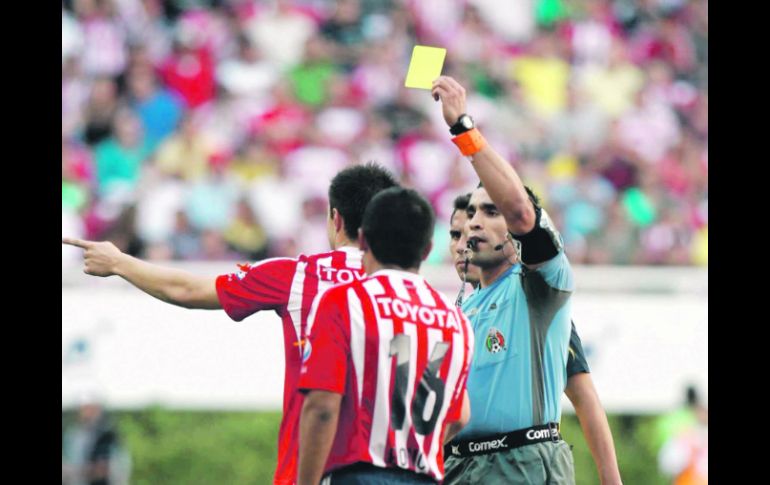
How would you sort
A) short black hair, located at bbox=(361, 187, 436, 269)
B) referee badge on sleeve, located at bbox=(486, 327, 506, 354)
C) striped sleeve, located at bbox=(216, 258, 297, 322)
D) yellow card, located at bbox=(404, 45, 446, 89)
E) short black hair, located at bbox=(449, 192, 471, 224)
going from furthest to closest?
short black hair, located at bbox=(449, 192, 471, 224)
referee badge on sleeve, located at bbox=(486, 327, 506, 354)
striped sleeve, located at bbox=(216, 258, 297, 322)
yellow card, located at bbox=(404, 45, 446, 89)
short black hair, located at bbox=(361, 187, 436, 269)

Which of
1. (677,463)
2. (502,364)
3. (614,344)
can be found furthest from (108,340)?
(502,364)

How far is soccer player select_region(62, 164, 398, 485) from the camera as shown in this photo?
20.2 ft

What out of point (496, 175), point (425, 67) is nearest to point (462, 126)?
point (496, 175)

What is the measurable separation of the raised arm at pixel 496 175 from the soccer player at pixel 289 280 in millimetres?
565

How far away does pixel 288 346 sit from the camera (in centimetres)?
619

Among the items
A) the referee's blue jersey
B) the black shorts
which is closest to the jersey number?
the black shorts

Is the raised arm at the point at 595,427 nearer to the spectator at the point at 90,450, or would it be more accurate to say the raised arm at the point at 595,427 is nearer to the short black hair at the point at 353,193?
the short black hair at the point at 353,193

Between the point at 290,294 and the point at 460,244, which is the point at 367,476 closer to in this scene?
the point at 290,294

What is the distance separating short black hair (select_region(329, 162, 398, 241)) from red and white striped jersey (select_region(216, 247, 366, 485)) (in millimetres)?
132

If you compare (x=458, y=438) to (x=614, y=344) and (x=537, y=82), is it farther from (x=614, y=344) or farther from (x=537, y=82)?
(x=537, y=82)

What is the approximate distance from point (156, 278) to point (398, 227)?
1482 mm

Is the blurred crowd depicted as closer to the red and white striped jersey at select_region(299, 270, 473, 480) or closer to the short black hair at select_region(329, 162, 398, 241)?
the short black hair at select_region(329, 162, 398, 241)

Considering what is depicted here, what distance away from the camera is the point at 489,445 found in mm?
6496
